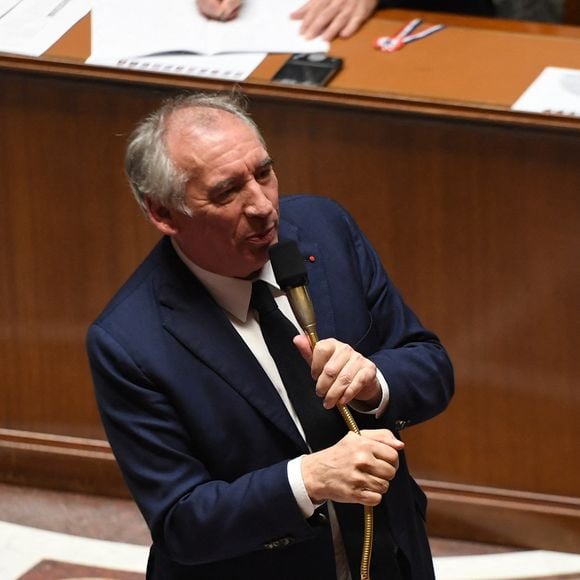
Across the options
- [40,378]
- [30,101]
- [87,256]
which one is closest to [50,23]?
[30,101]

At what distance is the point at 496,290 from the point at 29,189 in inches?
43.5

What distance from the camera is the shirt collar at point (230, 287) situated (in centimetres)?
207

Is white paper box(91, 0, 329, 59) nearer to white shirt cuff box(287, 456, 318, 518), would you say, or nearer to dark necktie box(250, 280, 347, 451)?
dark necktie box(250, 280, 347, 451)

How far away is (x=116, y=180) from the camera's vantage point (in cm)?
313

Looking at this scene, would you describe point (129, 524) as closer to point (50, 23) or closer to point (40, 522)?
point (40, 522)

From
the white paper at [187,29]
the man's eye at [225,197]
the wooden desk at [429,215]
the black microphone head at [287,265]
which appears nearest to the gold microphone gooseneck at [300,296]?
the black microphone head at [287,265]

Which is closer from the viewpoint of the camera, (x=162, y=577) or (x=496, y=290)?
(x=162, y=577)

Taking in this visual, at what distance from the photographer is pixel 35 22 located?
130 inches

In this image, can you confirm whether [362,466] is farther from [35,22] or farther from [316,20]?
[35,22]

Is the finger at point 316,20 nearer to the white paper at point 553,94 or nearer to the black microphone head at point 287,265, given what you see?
the white paper at point 553,94

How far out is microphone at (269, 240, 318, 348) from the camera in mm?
1866

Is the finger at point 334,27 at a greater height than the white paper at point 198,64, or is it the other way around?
the finger at point 334,27

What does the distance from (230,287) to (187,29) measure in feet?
4.21

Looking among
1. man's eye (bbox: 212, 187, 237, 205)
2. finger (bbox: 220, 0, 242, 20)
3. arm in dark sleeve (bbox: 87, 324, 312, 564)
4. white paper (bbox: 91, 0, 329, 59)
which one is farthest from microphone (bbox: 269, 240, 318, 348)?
finger (bbox: 220, 0, 242, 20)
